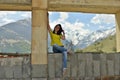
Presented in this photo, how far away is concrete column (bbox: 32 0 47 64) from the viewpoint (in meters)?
9.68

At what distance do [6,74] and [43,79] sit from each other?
1271 millimetres

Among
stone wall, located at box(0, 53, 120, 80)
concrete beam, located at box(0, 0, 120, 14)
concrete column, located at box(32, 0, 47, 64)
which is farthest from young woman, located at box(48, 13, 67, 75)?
concrete beam, located at box(0, 0, 120, 14)

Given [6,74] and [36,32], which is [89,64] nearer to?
[36,32]

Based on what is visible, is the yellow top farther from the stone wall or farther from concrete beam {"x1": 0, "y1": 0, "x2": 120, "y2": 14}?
concrete beam {"x1": 0, "y1": 0, "x2": 120, "y2": 14}

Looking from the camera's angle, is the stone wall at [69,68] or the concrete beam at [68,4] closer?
the stone wall at [69,68]

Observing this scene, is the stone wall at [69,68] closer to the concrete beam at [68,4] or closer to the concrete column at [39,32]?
the concrete column at [39,32]

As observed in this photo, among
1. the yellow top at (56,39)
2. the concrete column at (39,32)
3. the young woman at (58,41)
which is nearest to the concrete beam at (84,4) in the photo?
the concrete column at (39,32)

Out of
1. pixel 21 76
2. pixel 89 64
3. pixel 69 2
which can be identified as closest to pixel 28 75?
pixel 21 76

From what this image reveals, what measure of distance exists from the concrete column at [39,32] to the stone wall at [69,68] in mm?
219

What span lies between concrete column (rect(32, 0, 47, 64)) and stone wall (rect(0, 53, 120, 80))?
0.22m

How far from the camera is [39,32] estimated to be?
981 centimetres

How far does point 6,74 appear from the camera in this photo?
9.34 m

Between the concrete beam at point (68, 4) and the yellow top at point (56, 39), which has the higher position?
the concrete beam at point (68, 4)

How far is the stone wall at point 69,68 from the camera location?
9.42 metres
